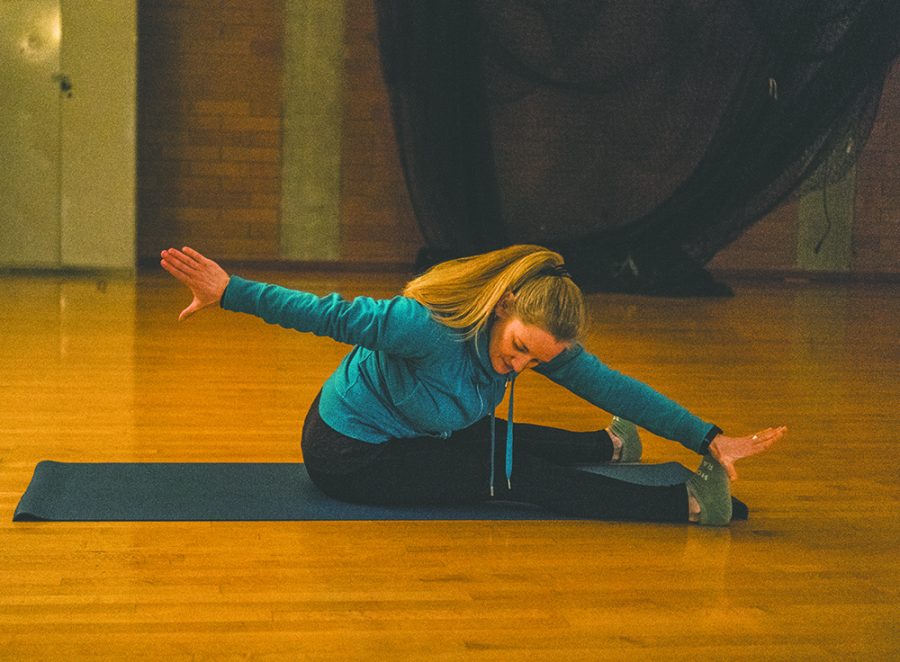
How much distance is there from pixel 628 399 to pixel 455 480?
42 centimetres

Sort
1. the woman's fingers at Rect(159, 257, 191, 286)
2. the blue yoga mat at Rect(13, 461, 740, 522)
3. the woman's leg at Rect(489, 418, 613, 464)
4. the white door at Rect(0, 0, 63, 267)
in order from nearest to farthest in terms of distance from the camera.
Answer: the woman's fingers at Rect(159, 257, 191, 286)
the blue yoga mat at Rect(13, 461, 740, 522)
the woman's leg at Rect(489, 418, 613, 464)
the white door at Rect(0, 0, 63, 267)

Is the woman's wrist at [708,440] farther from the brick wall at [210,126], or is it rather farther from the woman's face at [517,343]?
the brick wall at [210,126]

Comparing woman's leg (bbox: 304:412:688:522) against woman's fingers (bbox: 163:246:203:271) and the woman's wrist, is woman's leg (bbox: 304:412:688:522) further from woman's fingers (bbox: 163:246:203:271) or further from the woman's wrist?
woman's fingers (bbox: 163:246:203:271)

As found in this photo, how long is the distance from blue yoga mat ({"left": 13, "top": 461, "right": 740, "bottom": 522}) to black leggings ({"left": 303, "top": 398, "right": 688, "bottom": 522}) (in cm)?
3

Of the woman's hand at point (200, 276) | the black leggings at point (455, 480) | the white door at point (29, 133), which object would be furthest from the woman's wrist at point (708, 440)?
the white door at point (29, 133)

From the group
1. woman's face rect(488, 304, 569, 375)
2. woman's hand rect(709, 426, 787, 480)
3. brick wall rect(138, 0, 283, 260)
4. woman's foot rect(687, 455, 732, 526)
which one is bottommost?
woman's foot rect(687, 455, 732, 526)

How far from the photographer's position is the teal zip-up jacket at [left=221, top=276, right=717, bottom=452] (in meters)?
2.47

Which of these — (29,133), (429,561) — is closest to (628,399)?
(429,561)

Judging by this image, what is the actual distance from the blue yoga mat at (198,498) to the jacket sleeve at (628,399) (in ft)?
0.91

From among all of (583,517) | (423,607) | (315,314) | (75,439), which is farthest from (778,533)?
(75,439)

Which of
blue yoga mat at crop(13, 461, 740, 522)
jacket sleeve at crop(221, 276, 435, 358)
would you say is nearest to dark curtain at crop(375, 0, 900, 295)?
blue yoga mat at crop(13, 461, 740, 522)

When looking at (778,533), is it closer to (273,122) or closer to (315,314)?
(315,314)

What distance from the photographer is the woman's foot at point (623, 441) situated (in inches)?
129

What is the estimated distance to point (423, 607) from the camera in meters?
2.15
